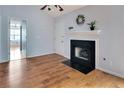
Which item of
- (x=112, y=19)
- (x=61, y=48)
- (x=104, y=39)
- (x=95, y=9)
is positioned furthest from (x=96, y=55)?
(x=61, y=48)

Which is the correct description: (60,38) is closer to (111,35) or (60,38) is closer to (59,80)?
(111,35)

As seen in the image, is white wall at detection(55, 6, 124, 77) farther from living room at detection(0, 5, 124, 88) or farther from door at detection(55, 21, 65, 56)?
door at detection(55, 21, 65, 56)

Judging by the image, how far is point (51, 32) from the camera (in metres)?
6.79

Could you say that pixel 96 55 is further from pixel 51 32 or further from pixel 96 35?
pixel 51 32

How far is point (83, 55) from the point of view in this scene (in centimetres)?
465

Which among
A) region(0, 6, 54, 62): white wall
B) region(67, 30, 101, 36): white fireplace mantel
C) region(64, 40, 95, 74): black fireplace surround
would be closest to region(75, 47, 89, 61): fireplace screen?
region(64, 40, 95, 74): black fireplace surround

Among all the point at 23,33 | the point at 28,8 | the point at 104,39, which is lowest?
the point at 104,39

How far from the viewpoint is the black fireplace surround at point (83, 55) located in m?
4.06

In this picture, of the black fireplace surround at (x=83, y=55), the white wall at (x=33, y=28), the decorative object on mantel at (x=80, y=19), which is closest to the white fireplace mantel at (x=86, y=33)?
the black fireplace surround at (x=83, y=55)

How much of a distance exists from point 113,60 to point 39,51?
4037mm

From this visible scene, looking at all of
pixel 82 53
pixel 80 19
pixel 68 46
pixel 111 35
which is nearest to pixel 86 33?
pixel 80 19

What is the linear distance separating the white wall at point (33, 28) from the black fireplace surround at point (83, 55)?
1995 millimetres

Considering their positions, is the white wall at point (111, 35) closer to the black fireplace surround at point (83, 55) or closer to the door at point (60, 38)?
the black fireplace surround at point (83, 55)

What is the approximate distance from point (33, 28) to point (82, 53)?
2920mm
